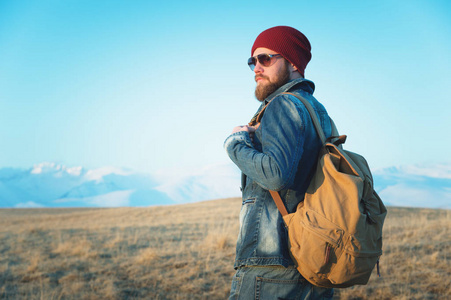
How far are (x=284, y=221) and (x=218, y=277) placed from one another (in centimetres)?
438

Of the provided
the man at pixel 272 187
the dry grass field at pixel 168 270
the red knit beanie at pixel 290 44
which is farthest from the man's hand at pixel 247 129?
the dry grass field at pixel 168 270

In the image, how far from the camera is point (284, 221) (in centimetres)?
168

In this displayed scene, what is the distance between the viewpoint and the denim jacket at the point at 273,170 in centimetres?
156

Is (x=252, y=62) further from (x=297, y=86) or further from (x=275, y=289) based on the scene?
(x=275, y=289)

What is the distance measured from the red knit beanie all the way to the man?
27cm

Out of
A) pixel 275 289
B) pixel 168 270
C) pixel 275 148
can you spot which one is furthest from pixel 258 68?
pixel 168 270

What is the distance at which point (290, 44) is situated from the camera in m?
1.99

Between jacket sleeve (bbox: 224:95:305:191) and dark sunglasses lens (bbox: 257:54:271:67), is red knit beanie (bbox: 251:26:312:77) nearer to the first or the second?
dark sunglasses lens (bbox: 257:54:271:67)

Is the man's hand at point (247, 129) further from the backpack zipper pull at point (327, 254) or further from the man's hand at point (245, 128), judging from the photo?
the backpack zipper pull at point (327, 254)

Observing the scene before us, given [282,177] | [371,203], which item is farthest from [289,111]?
[371,203]

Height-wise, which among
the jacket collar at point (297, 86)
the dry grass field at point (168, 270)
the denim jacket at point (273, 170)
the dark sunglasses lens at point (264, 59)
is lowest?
the dry grass field at point (168, 270)

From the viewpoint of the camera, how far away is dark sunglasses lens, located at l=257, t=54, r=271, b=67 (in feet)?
6.73

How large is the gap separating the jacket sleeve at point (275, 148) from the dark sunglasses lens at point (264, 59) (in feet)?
1.38

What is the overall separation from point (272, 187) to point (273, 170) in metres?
0.09
